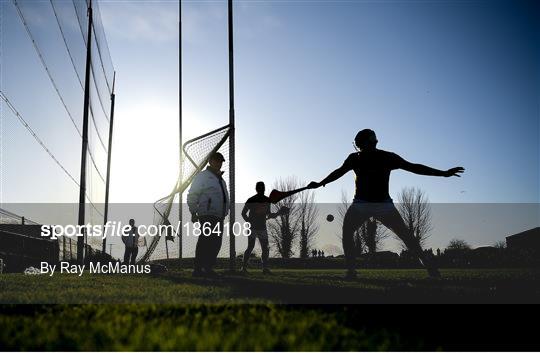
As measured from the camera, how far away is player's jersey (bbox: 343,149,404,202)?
24.2 feet

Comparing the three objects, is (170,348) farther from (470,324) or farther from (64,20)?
(64,20)

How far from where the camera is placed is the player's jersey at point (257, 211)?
37.8 ft

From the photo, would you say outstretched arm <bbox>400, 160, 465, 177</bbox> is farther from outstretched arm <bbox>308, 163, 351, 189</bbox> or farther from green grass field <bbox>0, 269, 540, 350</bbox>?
green grass field <bbox>0, 269, 540, 350</bbox>

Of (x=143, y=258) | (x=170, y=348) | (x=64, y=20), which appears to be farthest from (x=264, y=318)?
(x=143, y=258)

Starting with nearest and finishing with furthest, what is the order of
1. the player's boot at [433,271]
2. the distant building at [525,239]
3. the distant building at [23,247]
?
the player's boot at [433,271] < the distant building at [23,247] < the distant building at [525,239]

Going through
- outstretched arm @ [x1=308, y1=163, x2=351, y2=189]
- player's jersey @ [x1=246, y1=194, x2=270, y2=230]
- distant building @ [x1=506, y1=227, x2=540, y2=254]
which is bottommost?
distant building @ [x1=506, y1=227, x2=540, y2=254]

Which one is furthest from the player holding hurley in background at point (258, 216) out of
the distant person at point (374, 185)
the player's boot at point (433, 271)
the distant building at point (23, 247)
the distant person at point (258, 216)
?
the distant building at point (23, 247)

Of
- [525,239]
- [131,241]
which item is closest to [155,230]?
[131,241]

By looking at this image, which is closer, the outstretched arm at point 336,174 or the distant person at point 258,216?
the outstretched arm at point 336,174

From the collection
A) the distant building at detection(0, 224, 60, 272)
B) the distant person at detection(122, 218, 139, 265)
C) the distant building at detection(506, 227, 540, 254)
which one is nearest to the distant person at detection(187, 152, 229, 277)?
the distant person at detection(122, 218, 139, 265)

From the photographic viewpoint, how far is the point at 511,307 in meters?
4.01

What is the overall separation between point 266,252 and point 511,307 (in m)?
7.97

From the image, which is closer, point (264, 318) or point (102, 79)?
point (264, 318)

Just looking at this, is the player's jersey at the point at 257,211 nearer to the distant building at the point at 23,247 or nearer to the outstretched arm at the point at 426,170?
the outstretched arm at the point at 426,170
